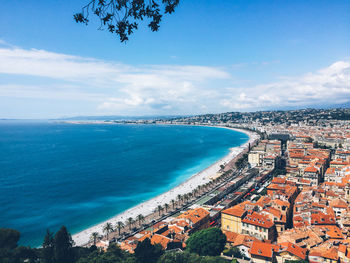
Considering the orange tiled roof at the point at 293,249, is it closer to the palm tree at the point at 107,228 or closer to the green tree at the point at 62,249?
the green tree at the point at 62,249

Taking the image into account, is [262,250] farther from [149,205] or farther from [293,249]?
[149,205]

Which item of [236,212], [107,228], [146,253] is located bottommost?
[107,228]

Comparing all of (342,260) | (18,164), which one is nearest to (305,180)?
(342,260)

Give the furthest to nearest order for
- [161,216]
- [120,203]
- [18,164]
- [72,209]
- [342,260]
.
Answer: [18,164] → [120,203] → [72,209] → [161,216] → [342,260]

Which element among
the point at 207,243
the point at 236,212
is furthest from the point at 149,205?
the point at 207,243

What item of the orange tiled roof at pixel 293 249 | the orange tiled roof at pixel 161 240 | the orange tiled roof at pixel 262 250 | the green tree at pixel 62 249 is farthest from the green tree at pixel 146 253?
the orange tiled roof at pixel 293 249

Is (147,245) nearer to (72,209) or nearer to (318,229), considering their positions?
(318,229)

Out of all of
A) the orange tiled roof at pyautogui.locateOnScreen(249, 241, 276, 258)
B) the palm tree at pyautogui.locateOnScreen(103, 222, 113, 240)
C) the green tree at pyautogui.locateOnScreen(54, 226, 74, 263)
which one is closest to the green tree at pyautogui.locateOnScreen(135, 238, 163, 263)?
the green tree at pyautogui.locateOnScreen(54, 226, 74, 263)

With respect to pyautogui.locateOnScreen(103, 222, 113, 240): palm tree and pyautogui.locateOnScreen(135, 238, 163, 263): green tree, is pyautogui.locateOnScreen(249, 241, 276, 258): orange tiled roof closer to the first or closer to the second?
pyautogui.locateOnScreen(135, 238, 163, 263): green tree
